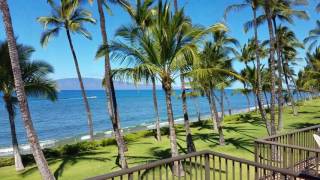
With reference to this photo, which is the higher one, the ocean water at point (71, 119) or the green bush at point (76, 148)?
the green bush at point (76, 148)

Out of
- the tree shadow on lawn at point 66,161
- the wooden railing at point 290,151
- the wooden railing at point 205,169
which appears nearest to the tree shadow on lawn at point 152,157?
the tree shadow on lawn at point 66,161

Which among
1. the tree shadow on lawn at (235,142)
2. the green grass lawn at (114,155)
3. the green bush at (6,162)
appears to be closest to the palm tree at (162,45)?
the green grass lawn at (114,155)

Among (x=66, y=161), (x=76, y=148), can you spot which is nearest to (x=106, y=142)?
(x=76, y=148)

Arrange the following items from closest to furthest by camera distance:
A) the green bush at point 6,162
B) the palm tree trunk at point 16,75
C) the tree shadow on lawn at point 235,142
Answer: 1. the palm tree trunk at point 16,75
2. the green bush at point 6,162
3. the tree shadow on lawn at point 235,142

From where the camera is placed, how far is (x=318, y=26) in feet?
98.7

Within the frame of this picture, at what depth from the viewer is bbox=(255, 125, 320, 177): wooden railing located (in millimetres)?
6938

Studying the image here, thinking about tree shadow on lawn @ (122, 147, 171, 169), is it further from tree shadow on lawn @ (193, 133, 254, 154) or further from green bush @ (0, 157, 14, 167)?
green bush @ (0, 157, 14, 167)

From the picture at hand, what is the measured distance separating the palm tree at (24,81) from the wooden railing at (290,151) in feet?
31.4

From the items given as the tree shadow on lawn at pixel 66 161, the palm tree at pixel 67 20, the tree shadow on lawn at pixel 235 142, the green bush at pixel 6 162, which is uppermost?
the palm tree at pixel 67 20

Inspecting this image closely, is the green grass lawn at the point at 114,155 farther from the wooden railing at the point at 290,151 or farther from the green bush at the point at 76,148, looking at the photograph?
the wooden railing at the point at 290,151

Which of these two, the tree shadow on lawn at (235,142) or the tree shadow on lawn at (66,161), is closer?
the tree shadow on lawn at (66,161)

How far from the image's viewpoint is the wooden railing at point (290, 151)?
6.94 m

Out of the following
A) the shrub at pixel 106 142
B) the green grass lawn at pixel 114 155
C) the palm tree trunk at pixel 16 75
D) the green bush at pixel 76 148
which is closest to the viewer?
the palm tree trunk at pixel 16 75

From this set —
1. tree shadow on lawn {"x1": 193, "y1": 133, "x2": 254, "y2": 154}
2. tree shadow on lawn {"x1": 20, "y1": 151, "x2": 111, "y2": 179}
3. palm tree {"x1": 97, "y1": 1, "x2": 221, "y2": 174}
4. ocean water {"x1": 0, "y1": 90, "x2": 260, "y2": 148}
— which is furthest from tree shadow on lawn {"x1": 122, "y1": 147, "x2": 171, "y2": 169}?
palm tree {"x1": 97, "y1": 1, "x2": 221, "y2": 174}
